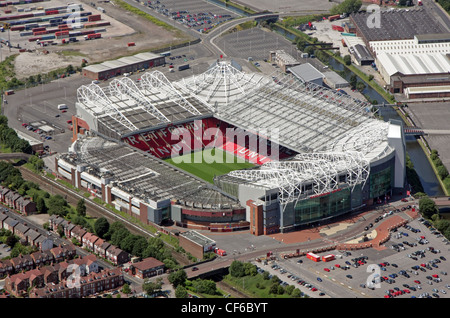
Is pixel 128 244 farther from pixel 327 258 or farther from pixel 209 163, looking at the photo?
pixel 209 163

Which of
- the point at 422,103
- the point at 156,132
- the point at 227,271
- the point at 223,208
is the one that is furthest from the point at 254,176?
the point at 422,103

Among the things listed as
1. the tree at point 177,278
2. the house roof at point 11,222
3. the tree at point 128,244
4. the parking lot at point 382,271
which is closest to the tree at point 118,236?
the tree at point 128,244

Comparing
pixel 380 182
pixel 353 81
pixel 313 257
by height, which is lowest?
pixel 313 257

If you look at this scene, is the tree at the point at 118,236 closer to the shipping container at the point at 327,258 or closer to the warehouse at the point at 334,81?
the shipping container at the point at 327,258

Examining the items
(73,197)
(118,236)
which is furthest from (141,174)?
(118,236)

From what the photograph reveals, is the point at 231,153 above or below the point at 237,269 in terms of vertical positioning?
below
